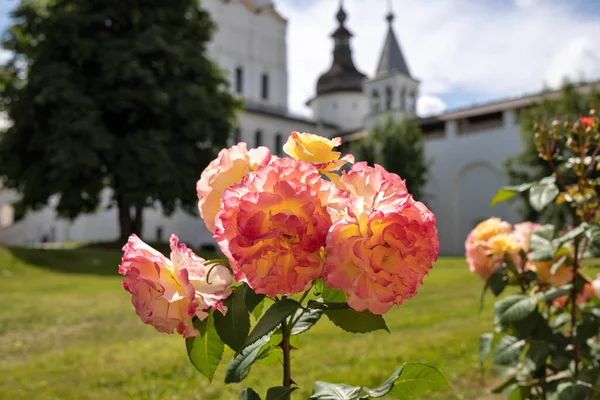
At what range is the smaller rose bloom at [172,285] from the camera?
0.85 meters

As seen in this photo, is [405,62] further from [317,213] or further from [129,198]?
[317,213]

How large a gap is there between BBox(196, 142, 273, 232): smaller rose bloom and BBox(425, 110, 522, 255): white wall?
2413 centimetres

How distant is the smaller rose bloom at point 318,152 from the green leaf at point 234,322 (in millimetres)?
246

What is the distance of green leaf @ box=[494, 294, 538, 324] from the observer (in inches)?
68.3

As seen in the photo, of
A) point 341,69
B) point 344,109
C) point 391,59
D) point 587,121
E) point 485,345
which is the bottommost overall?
point 485,345

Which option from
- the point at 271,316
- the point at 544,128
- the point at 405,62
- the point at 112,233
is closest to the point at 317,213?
the point at 271,316

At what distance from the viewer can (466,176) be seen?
88.3ft

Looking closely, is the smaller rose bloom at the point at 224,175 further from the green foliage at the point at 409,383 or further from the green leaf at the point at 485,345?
the green leaf at the point at 485,345

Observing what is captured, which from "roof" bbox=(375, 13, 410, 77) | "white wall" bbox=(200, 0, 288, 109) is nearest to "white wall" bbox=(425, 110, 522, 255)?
"roof" bbox=(375, 13, 410, 77)

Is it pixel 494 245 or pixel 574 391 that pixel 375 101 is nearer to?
pixel 494 245

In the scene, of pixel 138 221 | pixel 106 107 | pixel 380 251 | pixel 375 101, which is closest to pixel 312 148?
pixel 380 251

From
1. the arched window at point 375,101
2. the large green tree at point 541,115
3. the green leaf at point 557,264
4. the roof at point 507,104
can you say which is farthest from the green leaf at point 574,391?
the arched window at point 375,101

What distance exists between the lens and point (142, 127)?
17.0 meters

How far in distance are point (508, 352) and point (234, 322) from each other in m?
1.26
